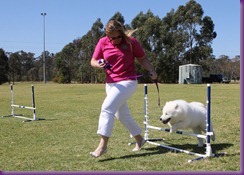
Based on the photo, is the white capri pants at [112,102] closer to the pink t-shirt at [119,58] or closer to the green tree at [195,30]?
the pink t-shirt at [119,58]

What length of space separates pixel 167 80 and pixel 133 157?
50887 mm

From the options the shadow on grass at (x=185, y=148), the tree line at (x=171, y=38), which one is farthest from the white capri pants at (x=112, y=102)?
the tree line at (x=171, y=38)

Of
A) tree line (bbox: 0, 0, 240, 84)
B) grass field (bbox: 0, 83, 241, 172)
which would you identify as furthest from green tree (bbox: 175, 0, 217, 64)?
grass field (bbox: 0, 83, 241, 172)

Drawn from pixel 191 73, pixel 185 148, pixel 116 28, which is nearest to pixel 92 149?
pixel 185 148

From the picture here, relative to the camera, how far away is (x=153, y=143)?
5840 mm

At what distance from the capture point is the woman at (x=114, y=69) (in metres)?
4.81

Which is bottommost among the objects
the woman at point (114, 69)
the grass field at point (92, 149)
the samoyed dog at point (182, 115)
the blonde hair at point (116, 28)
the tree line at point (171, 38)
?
the grass field at point (92, 149)

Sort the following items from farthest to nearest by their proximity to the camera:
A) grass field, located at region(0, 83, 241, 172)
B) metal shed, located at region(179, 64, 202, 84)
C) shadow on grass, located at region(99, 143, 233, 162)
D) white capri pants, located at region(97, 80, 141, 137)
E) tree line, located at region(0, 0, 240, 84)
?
tree line, located at region(0, 0, 240, 84)
metal shed, located at region(179, 64, 202, 84)
shadow on grass, located at region(99, 143, 233, 162)
white capri pants, located at region(97, 80, 141, 137)
grass field, located at region(0, 83, 241, 172)

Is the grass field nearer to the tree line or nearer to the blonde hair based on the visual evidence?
the blonde hair

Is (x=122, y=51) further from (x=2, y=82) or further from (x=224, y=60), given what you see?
(x=224, y=60)

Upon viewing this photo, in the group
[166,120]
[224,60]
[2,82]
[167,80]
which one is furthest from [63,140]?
[224,60]

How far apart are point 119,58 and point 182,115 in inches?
51.9

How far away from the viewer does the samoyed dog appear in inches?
203

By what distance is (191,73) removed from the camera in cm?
4772
